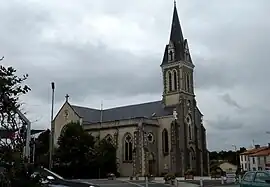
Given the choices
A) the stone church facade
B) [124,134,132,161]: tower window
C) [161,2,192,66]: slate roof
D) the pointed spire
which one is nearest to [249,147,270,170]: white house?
the stone church facade

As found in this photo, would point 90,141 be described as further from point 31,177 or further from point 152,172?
point 31,177

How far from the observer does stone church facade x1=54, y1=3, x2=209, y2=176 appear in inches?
2552

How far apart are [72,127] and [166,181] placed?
22.2 meters

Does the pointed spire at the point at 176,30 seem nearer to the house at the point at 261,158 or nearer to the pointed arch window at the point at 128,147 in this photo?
the pointed arch window at the point at 128,147

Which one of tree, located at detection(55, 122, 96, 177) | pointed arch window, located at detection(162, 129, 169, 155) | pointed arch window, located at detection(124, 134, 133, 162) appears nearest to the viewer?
tree, located at detection(55, 122, 96, 177)

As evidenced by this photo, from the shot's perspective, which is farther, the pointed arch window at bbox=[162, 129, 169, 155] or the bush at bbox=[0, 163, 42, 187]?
the pointed arch window at bbox=[162, 129, 169, 155]

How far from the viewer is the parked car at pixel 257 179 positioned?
17.8 meters

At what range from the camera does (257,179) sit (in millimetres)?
18438

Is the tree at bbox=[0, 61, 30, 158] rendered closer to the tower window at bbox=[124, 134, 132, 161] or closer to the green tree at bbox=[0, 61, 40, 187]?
the green tree at bbox=[0, 61, 40, 187]

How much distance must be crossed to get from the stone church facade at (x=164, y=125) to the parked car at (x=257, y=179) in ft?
146

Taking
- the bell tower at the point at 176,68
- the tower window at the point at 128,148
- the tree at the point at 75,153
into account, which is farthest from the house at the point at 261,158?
the tree at the point at 75,153

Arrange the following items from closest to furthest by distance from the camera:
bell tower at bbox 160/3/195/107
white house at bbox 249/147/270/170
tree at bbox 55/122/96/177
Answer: tree at bbox 55/122/96/177
bell tower at bbox 160/3/195/107
white house at bbox 249/147/270/170

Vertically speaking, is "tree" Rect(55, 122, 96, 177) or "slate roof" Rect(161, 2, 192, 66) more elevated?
"slate roof" Rect(161, 2, 192, 66)

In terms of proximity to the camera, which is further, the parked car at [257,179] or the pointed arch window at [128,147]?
the pointed arch window at [128,147]
